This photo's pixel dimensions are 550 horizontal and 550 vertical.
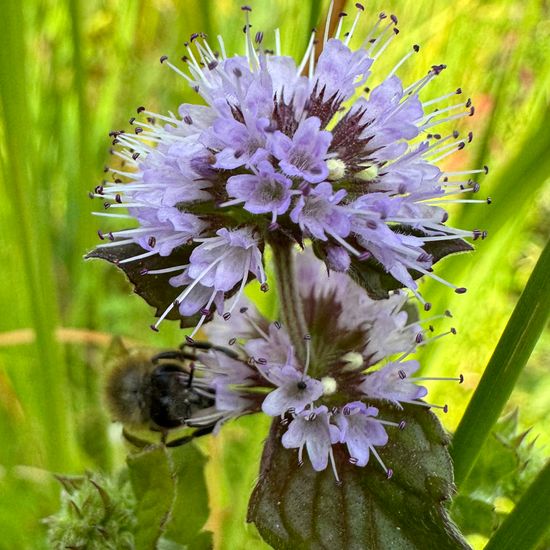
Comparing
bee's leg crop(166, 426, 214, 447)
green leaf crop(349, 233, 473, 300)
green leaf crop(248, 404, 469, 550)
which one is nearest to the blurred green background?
bee's leg crop(166, 426, 214, 447)

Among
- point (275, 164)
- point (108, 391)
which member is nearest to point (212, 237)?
point (275, 164)

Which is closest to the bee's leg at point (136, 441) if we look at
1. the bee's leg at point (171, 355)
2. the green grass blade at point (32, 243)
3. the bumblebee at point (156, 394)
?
the bumblebee at point (156, 394)

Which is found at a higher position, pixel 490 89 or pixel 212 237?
pixel 490 89

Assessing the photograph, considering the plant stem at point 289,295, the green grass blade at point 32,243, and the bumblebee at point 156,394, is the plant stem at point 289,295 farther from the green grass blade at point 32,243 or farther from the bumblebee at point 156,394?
the green grass blade at point 32,243

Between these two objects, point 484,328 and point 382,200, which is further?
point 484,328

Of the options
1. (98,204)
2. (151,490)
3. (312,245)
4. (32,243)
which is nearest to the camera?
(312,245)

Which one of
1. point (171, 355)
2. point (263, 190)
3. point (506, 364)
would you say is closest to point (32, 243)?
point (171, 355)

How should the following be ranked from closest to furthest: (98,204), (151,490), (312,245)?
(312,245)
(151,490)
(98,204)

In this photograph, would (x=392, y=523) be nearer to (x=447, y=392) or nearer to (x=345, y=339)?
(x=345, y=339)

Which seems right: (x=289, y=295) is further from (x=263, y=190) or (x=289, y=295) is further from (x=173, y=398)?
(x=173, y=398)
